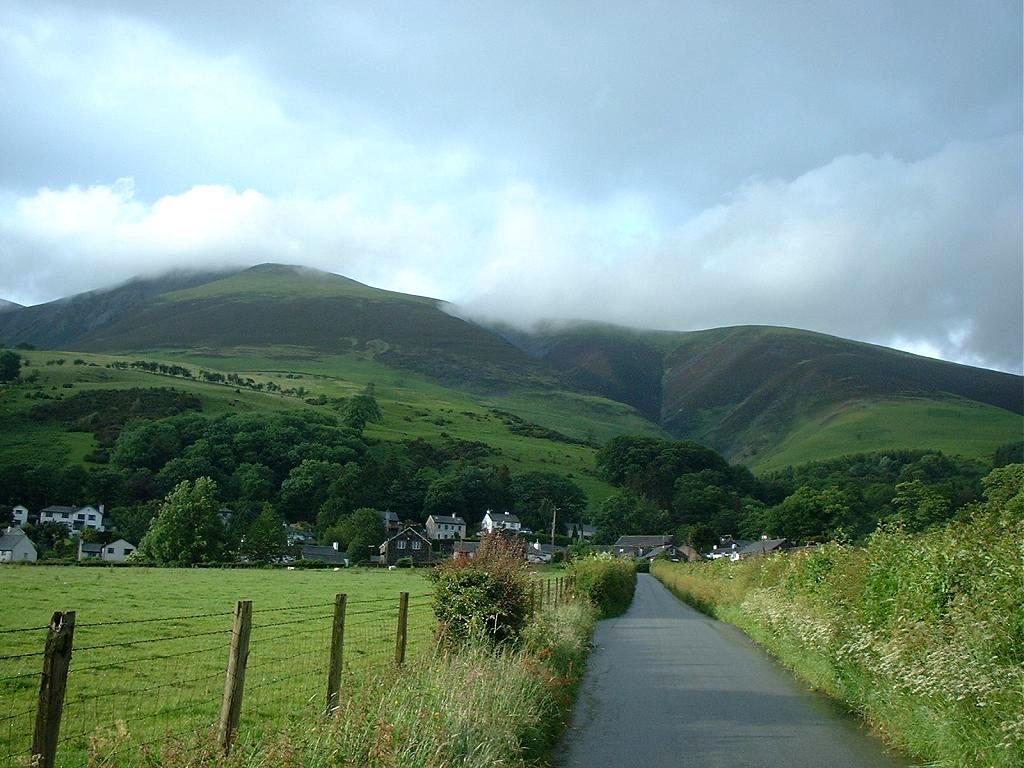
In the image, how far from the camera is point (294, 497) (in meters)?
136

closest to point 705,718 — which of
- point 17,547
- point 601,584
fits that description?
point 601,584

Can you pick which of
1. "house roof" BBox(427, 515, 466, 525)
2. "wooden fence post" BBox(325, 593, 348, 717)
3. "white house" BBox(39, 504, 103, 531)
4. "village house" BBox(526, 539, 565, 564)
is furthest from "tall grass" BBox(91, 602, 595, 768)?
"house roof" BBox(427, 515, 466, 525)

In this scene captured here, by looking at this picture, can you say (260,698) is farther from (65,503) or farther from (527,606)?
(65,503)

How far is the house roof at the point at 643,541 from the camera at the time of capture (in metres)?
140

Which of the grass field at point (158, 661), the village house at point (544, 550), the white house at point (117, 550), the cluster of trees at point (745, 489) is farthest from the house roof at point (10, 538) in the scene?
the cluster of trees at point (745, 489)

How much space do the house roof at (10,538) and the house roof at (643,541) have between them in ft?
268

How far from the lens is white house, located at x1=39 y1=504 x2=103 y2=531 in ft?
378

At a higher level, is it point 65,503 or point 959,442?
point 959,442

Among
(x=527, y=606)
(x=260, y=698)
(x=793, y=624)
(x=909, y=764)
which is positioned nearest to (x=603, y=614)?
(x=793, y=624)

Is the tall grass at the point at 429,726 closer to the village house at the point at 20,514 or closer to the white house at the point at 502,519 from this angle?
the village house at the point at 20,514

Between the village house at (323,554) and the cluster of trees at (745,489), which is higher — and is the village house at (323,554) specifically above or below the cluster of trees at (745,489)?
below

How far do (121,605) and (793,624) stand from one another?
22965mm

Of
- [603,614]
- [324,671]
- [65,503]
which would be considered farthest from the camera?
[65,503]

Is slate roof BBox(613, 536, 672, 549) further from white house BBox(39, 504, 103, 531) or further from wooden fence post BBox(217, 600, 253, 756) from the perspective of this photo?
wooden fence post BBox(217, 600, 253, 756)
